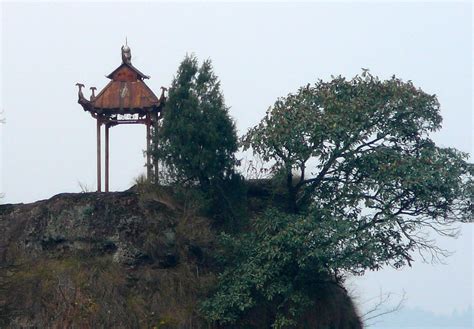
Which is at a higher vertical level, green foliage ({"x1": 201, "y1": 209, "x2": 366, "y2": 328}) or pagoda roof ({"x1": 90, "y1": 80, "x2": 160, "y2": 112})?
pagoda roof ({"x1": 90, "y1": 80, "x2": 160, "y2": 112})

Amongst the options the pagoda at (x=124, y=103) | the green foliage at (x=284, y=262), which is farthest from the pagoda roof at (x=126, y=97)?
the green foliage at (x=284, y=262)

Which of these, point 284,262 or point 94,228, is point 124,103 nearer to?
point 94,228

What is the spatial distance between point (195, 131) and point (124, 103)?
2.19 m

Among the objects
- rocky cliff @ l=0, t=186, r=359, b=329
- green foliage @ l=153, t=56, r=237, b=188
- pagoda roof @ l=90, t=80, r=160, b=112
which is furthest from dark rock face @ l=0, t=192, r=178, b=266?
pagoda roof @ l=90, t=80, r=160, b=112

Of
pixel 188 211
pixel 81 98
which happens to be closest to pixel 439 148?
pixel 188 211

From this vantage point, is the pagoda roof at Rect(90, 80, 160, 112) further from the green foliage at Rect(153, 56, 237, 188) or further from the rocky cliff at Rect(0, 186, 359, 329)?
the rocky cliff at Rect(0, 186, 359, 329)

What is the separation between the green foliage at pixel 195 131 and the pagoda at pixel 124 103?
0.55 m

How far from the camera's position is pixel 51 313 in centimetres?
2161

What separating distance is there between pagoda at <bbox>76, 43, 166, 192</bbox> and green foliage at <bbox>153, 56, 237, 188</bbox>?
21.8 inches

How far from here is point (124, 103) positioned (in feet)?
81.6

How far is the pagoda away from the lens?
81.4 feet

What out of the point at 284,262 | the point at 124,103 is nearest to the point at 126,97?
the point at 124,103

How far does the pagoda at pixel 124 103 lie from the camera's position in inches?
976

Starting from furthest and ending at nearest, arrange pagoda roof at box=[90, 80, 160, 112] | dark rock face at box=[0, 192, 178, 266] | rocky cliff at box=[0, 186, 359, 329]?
pagoda roof at box=[90, 80, 160, 112]
dark rock face at box=[0, 192, 178, 266]
rocky cliff at box=[0, 186, 359, 329]
